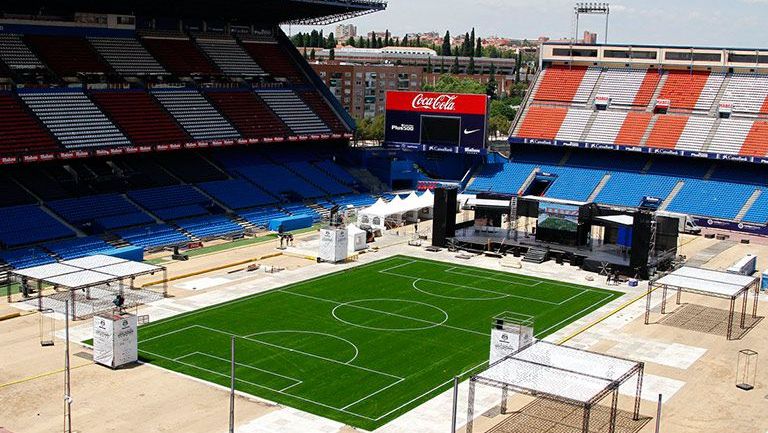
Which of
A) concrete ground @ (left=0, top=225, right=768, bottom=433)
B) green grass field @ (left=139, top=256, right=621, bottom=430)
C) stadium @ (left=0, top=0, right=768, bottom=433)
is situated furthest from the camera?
green grass field @ (left=139, top=256, right=621, bottom=430)

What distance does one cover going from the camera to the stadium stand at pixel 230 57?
267ft

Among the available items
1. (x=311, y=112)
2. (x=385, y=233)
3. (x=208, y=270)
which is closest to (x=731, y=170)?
(x=385, y=233)

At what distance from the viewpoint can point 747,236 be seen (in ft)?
233

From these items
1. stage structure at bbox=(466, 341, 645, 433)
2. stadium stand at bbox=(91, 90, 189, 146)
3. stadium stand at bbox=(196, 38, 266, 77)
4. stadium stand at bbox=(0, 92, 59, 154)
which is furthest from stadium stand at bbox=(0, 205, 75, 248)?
stage structure at bbox=(466, 341, 645, 433)

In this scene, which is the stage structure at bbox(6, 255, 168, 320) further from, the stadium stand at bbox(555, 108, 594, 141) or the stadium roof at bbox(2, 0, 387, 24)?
the stadium stand at bbox(555, 108, 594, 141)

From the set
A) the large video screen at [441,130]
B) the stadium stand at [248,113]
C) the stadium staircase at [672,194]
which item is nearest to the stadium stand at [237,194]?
the stadium stand at [248,113]

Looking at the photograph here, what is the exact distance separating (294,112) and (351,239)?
25157 millimetres

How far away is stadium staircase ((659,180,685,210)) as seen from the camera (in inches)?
3007

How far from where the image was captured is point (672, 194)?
77.2m

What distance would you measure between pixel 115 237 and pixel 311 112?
97.1ft

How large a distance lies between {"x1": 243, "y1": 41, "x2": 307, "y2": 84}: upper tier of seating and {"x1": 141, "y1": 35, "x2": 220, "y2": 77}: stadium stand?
637cm

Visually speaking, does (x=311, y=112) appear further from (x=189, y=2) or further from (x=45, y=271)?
(x=45, y=271)

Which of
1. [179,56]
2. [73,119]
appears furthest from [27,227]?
[179,56]

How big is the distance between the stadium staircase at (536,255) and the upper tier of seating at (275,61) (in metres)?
35.6
